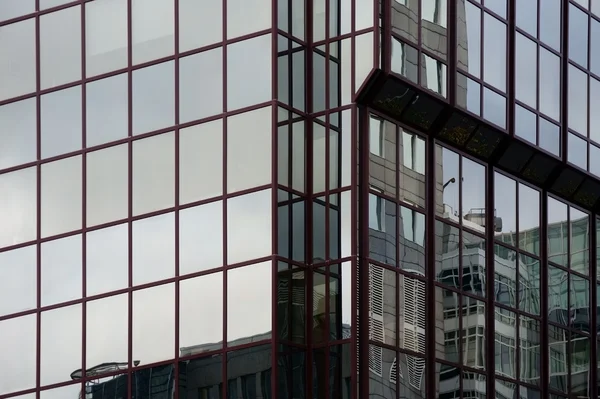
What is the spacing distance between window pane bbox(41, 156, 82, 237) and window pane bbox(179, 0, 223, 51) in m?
3.99

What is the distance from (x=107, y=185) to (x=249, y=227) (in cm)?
432

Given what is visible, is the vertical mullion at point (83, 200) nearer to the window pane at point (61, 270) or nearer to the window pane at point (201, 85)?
the window pane at point (61, 270)

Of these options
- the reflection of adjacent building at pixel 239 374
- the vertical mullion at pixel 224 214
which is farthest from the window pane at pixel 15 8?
the reflection of adjacent building at pixel 239 374

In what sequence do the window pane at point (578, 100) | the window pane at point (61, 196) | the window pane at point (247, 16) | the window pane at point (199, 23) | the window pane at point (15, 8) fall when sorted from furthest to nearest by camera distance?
1. the window pane at point (578, 100)
2. the window pane at point (15, 8)
3. the window pane at point (61, 196)
4. the window pane at point (199, 23)
5. the window pane at point (247, 16)

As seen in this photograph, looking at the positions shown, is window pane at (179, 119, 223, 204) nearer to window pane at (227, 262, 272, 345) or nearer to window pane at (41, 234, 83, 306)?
window pane at (227, 262, 272, 345)

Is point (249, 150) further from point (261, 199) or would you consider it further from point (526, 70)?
point (526, 70)

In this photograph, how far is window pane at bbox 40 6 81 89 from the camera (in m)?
44.0

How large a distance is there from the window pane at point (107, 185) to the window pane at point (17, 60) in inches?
120

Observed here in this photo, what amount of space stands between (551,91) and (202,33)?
10.6 meters

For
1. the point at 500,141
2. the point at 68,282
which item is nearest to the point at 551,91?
the point at 500,141

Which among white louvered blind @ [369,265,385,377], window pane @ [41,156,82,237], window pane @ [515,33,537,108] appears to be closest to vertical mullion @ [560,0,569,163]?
window pane @ [515,33,537,108]

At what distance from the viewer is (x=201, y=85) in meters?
41.7

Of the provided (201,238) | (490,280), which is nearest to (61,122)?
(201,238)

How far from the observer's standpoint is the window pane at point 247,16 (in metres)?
41.1
